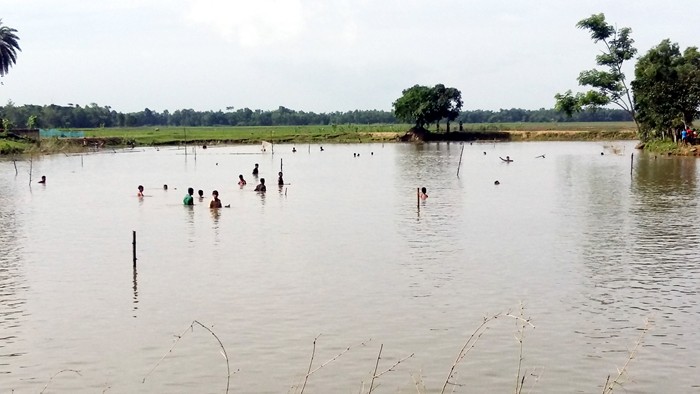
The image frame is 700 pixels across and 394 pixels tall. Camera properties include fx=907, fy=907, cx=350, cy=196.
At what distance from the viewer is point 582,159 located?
270 ft

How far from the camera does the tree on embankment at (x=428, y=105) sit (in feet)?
436

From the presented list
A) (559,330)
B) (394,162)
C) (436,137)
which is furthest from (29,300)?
(436,137)

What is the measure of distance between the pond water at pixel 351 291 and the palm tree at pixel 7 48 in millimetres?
64949

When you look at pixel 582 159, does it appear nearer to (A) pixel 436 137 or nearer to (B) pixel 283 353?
(A) pixel 436 137

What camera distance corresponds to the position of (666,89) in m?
78.6

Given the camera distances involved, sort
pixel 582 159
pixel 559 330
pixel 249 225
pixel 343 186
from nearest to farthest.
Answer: pixel 559 330
pixel 249 225
pixel 343 186
pixel 582 159

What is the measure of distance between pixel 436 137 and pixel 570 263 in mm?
109630

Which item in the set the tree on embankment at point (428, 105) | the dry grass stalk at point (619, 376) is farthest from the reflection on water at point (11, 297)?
the tree on embankment at point (428, 105)

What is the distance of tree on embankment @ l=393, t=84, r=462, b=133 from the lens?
436 feet

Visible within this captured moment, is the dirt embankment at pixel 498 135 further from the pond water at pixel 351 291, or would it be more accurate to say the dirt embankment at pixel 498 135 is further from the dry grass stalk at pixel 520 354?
the dry grass stalk at pixel 520 354

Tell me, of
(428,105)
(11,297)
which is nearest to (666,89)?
(428,105)

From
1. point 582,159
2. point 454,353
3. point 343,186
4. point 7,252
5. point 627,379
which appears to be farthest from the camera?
point 582,159

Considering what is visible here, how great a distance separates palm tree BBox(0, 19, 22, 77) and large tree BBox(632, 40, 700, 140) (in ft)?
233

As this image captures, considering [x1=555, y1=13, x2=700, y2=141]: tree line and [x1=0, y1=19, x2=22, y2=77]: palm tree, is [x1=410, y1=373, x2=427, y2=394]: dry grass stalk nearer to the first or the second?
[x1=555, y1=13, x2=700, y2=141]: tree line
